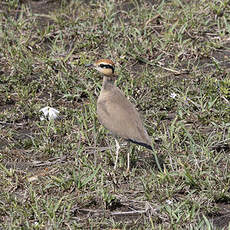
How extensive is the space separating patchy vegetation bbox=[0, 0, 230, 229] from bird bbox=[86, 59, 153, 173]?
401mm

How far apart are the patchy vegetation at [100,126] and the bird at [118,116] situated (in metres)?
0.40

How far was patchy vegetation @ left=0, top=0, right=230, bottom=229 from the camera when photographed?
540 cm

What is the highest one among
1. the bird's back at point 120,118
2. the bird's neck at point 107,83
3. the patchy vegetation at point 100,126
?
the bird's neck at point 107,83

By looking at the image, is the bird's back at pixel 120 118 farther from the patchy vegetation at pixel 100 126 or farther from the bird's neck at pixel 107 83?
the patchy vegetation at pixel 100 126

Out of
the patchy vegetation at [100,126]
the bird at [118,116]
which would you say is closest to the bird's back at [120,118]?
the bird at [118,116]

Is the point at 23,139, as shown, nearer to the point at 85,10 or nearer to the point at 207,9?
the point at 85,10

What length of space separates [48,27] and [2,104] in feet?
5.56

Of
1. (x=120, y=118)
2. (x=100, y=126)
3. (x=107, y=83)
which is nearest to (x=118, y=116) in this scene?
(x=120, y=118)

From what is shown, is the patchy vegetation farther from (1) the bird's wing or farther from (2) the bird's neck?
(2) the bird's neck

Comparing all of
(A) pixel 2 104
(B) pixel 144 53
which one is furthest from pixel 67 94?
(B) pixel 144 53

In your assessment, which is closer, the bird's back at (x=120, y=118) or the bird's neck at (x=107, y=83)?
the bird's back at (x=120, y=118)

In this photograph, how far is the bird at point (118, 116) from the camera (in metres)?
5.49

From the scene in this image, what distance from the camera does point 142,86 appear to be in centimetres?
730

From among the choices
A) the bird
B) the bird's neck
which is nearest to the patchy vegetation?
the bird
